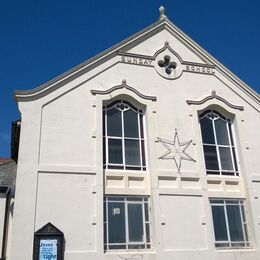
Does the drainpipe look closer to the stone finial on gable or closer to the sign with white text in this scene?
the sign with white text

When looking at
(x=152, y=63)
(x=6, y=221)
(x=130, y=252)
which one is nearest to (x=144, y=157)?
(x=130, y=252)

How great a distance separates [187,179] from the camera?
1336cm

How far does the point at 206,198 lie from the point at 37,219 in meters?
5.97

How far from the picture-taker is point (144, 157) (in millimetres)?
13469

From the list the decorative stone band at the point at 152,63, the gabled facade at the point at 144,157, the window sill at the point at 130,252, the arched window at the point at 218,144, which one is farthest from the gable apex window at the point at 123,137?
the window sill at the point at 130,252

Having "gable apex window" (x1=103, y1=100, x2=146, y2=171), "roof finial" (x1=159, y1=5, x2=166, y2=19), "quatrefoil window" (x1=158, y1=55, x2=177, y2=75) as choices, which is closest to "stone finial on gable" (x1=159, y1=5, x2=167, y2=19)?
A: "roof finial" (x1=159, y1=5, x2=166, y2=19)

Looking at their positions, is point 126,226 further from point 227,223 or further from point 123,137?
point 227,223

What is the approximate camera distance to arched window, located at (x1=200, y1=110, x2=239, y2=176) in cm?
1423

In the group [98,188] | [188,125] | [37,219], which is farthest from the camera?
[188,125]

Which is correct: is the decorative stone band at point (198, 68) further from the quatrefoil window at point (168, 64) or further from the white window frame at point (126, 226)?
the white window frame at point (126, 226)

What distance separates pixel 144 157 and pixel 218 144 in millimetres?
3283

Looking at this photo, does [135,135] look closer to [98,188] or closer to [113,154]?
[113,154]

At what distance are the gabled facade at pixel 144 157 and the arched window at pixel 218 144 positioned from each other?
0.04m

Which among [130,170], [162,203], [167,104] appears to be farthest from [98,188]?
[167,104]
